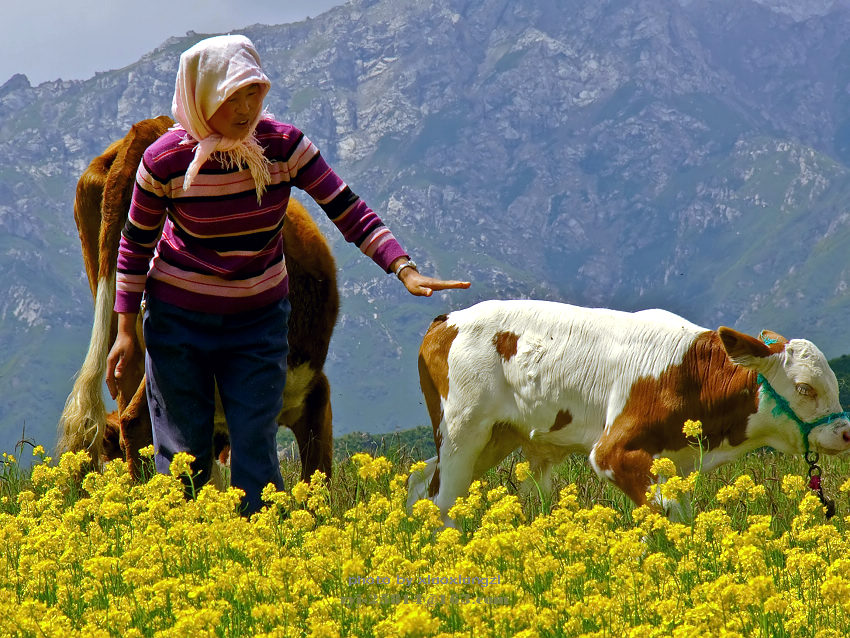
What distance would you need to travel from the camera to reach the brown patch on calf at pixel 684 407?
23.7 ft

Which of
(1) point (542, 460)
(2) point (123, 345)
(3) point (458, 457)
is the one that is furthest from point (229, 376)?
(1) point (542, 460)

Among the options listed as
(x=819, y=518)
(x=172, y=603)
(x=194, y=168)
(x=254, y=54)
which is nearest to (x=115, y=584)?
(x=172, y=603)

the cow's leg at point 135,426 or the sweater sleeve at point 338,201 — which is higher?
the sweater sleeve at point 338,201

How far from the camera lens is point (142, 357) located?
8.53m

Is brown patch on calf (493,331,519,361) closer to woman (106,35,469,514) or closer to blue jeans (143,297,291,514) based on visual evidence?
woman (106,35,469,514)

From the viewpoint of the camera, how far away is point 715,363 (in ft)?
24.6

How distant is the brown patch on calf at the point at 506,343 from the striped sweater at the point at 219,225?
1728 millimetres

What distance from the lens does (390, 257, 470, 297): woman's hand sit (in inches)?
220

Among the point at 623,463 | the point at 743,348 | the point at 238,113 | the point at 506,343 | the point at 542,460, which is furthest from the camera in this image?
the point at 542,460

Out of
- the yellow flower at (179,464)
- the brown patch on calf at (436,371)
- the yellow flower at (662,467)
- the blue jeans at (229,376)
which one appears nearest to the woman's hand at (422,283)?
the blue jeans at (229,376)

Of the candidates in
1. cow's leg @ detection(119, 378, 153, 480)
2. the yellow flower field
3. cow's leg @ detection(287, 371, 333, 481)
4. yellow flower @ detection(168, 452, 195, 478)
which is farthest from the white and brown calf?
yellow flower @ detection(168, 452, 195, 478)

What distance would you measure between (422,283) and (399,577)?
1.75 metres

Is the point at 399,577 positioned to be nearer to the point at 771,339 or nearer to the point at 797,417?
the point at 797,417

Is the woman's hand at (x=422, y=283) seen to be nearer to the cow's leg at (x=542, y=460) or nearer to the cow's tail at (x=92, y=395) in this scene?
the cow's leg at (x=542, y=460)
